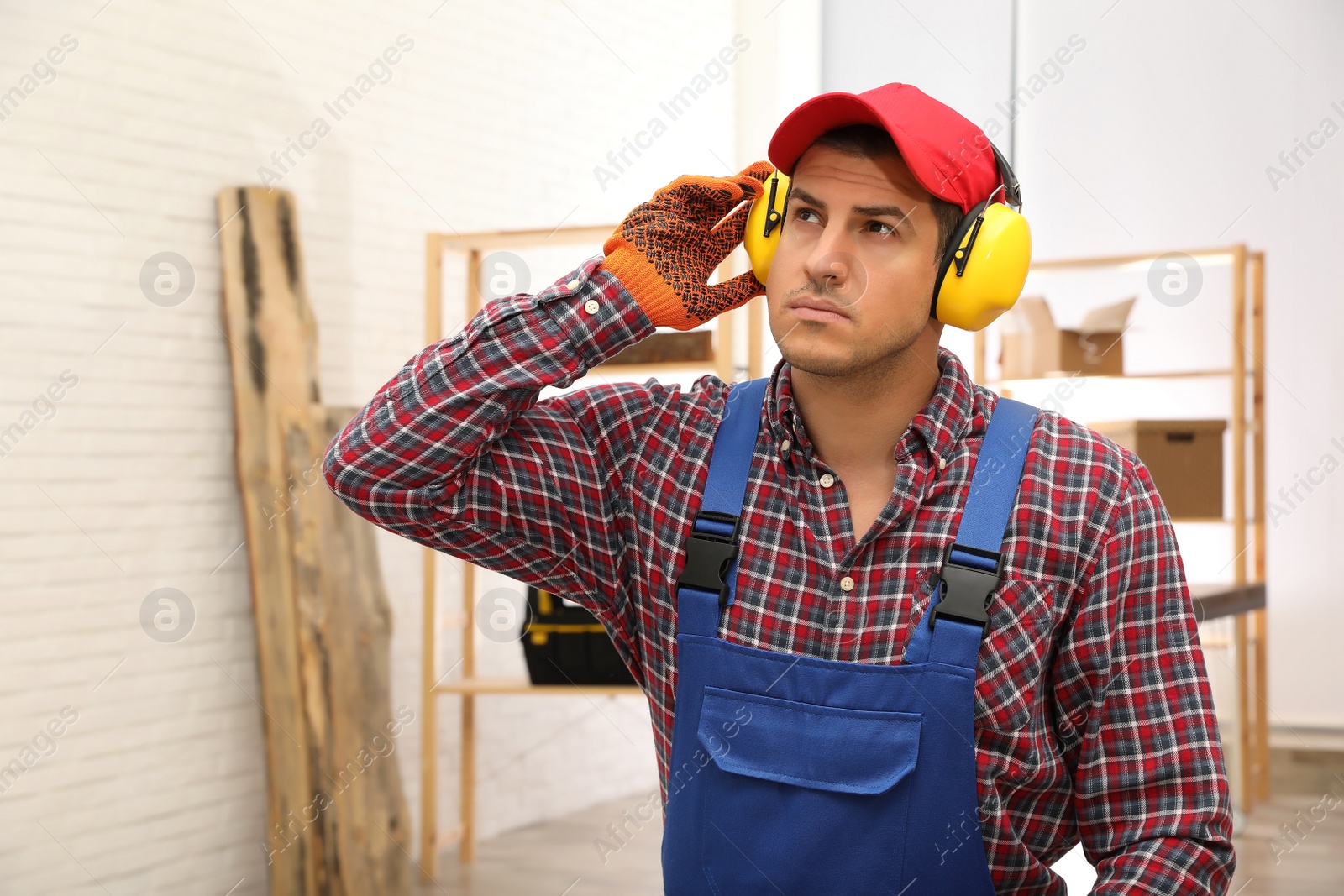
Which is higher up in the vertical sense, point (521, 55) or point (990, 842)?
Answer: point (521, 55)

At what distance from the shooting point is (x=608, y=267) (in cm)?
147

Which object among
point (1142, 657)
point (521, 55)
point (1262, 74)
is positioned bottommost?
point (1142, 657)

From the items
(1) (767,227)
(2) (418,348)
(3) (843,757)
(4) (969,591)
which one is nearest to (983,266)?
(1) (767,227)

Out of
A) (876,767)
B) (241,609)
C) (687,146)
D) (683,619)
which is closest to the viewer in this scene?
(876,767)

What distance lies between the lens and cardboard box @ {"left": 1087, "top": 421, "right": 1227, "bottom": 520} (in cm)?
379

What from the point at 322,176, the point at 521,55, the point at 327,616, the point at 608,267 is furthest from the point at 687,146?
the point at 608,267

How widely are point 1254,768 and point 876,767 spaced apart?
3.04 meters

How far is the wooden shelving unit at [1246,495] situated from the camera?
3.67m

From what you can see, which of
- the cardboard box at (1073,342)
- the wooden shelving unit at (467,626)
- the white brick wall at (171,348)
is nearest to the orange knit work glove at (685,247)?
the wooden shelving unit at (467,626)

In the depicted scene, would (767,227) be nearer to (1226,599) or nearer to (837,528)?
(837,528)

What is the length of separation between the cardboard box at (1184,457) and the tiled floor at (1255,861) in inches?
32.5

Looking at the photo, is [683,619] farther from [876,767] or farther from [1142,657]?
[1142,657]

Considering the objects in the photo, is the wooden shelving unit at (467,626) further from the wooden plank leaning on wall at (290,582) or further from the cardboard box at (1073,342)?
the cardboard box at (1073,342)

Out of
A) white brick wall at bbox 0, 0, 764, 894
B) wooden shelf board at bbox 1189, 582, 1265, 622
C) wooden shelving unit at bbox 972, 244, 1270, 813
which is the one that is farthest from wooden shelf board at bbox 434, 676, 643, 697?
wooden shelving unit at bbox 972, 244, 1270, 813
